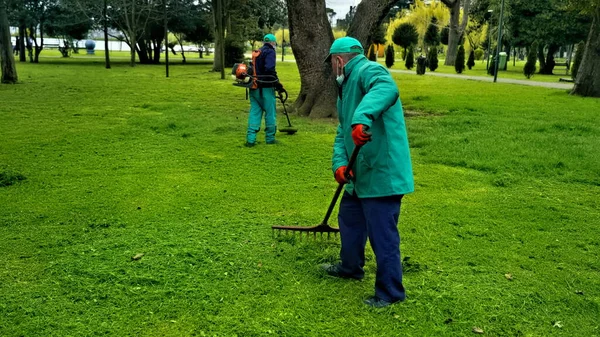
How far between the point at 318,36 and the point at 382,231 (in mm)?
9380

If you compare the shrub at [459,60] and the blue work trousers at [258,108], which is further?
the shrub at [459,60]

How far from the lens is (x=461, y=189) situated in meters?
6.68

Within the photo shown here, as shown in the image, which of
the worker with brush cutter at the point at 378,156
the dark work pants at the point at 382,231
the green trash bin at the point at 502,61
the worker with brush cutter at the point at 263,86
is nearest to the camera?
the worker with brush cutter at the point at 378,156

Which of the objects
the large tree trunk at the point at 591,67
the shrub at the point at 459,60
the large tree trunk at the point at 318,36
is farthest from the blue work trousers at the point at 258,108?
the shrub at the point at 459,60

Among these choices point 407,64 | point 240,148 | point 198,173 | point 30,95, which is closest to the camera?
point 198,173

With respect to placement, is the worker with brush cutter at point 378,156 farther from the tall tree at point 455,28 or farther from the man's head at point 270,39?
the tall tree at point 455,28

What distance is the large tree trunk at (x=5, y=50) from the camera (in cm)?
1942

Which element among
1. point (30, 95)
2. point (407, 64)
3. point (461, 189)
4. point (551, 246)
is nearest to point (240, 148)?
point (461, 189)

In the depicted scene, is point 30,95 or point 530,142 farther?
point 30,95

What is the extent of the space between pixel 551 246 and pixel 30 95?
642 inches

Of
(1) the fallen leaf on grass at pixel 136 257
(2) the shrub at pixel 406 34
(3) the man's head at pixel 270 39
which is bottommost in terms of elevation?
(1) the fallen leaf on grass at pixel 136 257

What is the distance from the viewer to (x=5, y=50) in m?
19.6

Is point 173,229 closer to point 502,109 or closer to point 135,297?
point 135,297

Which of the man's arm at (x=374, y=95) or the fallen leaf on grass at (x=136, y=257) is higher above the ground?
the man's arm at (x=374, y=95)
